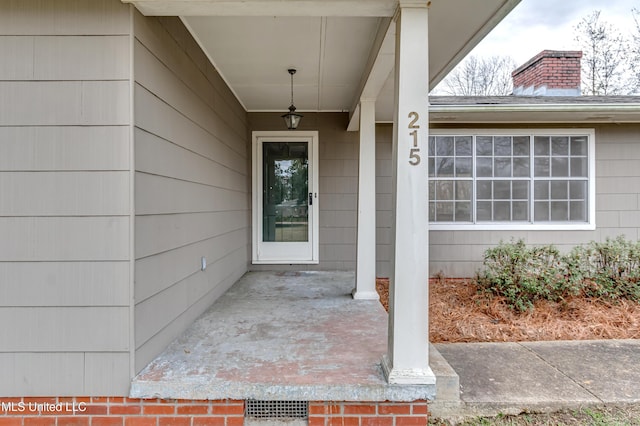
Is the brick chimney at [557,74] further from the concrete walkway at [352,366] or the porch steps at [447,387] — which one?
the porch steps at [447,387]

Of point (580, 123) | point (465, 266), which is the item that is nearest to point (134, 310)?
point (465, 266)

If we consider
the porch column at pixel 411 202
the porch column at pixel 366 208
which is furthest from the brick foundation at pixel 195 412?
the porch column at pixel 366 208

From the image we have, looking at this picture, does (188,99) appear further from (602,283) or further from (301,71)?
(602,283)

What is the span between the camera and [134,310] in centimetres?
200

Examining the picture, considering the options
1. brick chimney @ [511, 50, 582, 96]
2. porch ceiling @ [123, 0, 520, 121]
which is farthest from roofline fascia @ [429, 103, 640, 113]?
brick chimney @ [511, 50, 582, 96]

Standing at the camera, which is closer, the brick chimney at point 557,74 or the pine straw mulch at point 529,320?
the pine straw mulch at point 529,320

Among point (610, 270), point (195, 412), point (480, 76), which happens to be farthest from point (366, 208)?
point (480, 76)

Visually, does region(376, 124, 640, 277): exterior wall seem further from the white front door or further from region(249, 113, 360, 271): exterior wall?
the white front door

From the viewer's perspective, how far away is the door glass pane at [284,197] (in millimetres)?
5441

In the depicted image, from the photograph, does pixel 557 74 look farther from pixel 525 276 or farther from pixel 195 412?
pixel 195 412

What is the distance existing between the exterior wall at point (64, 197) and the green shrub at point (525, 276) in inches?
158

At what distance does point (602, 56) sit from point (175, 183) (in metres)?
14.3

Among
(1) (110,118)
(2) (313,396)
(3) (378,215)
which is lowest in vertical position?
(2) (313,396)

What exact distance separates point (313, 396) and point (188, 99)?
2.39 metres
